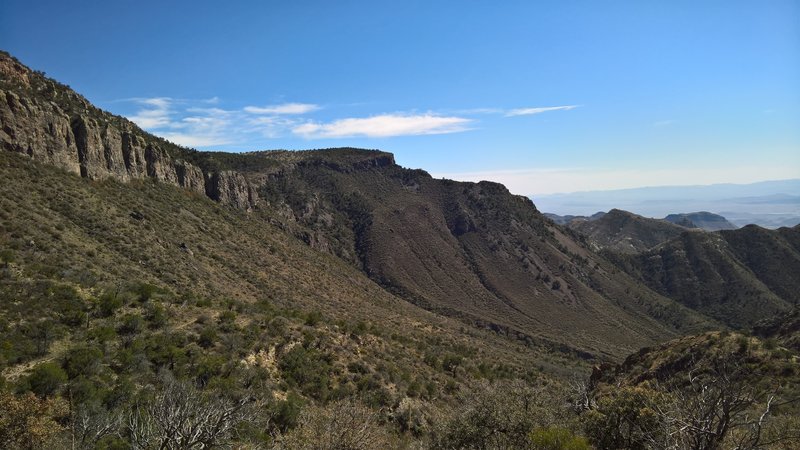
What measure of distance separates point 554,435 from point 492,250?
96752 millimetres

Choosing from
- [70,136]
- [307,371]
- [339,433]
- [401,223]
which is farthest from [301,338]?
[401,223]

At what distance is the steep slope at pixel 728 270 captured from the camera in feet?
338

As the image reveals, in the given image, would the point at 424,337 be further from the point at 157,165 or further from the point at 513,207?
the point at 513,207

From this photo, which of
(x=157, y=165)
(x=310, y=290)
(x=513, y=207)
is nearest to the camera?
(x=310, y=290)

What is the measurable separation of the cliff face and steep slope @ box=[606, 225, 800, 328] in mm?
117568

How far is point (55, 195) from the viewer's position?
38.0 meters

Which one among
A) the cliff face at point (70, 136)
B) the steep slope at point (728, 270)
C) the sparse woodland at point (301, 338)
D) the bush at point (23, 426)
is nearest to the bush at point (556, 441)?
the sparse woodland at point (301, 338)

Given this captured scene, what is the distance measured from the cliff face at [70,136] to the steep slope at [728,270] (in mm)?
117568

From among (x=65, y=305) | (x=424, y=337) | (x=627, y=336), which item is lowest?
(x=627, y=336)

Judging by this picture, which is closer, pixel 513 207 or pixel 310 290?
pixel 310 290

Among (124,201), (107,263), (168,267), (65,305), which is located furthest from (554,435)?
(124,201)

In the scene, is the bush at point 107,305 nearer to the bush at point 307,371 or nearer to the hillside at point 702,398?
the bush at point 307,371

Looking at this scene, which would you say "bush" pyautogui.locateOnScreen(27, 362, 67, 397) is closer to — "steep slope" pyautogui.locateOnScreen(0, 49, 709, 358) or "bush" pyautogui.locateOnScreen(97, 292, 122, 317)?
"bush" pyautogui.locateOnScreen(97, 292, 122, 317)

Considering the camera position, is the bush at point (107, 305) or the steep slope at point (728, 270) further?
the steep slope at point (728, 270)
